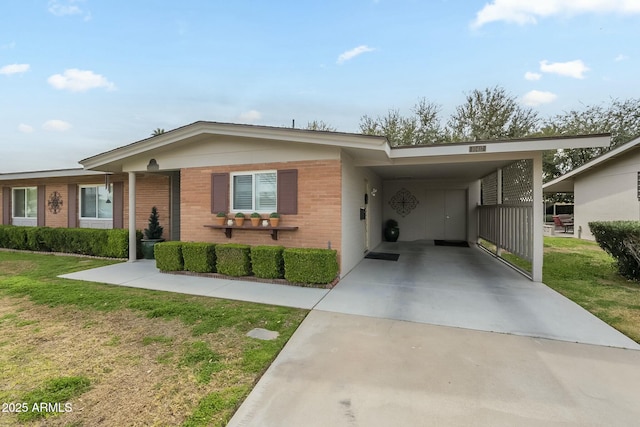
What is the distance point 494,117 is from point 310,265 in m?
20.8

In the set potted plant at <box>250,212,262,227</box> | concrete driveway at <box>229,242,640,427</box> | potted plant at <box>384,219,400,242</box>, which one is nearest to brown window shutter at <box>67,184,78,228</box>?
potted plant at <box>250,212,262,227</box>

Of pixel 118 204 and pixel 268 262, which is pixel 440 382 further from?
pixel 118 204

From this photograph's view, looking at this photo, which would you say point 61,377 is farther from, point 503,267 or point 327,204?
point 503,267

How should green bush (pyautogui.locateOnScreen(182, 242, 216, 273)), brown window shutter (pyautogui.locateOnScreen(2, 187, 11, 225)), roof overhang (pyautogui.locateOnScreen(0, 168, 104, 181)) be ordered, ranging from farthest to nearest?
brown window shutter (pyautogui.locateOnScreen(2, 187, 11, 225)) < roof overhang (pyautogui.locateOnScreen(0, 168, 104, 181)) < green bush (pyautogui.locateOnScreen(182, 242, 216, 273))

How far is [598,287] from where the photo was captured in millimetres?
5523

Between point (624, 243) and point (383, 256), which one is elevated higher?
point (624, 243)

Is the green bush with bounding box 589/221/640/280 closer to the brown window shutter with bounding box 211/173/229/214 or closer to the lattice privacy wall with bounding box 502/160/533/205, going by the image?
the lattice privacy wall with bounding box 502/160/533/205

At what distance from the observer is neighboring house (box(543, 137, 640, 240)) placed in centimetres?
1103

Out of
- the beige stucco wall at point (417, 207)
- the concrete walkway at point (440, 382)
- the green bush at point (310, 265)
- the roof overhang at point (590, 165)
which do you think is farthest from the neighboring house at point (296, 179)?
the roof overhang at point (590, 165)

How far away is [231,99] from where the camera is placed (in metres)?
15.2

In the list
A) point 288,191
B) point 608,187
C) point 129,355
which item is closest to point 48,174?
point 288,191

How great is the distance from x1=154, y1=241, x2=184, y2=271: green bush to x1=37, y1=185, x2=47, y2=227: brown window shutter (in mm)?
8555

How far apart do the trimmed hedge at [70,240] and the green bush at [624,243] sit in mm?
12004

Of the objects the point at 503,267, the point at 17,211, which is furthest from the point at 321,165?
the point at 17,211
